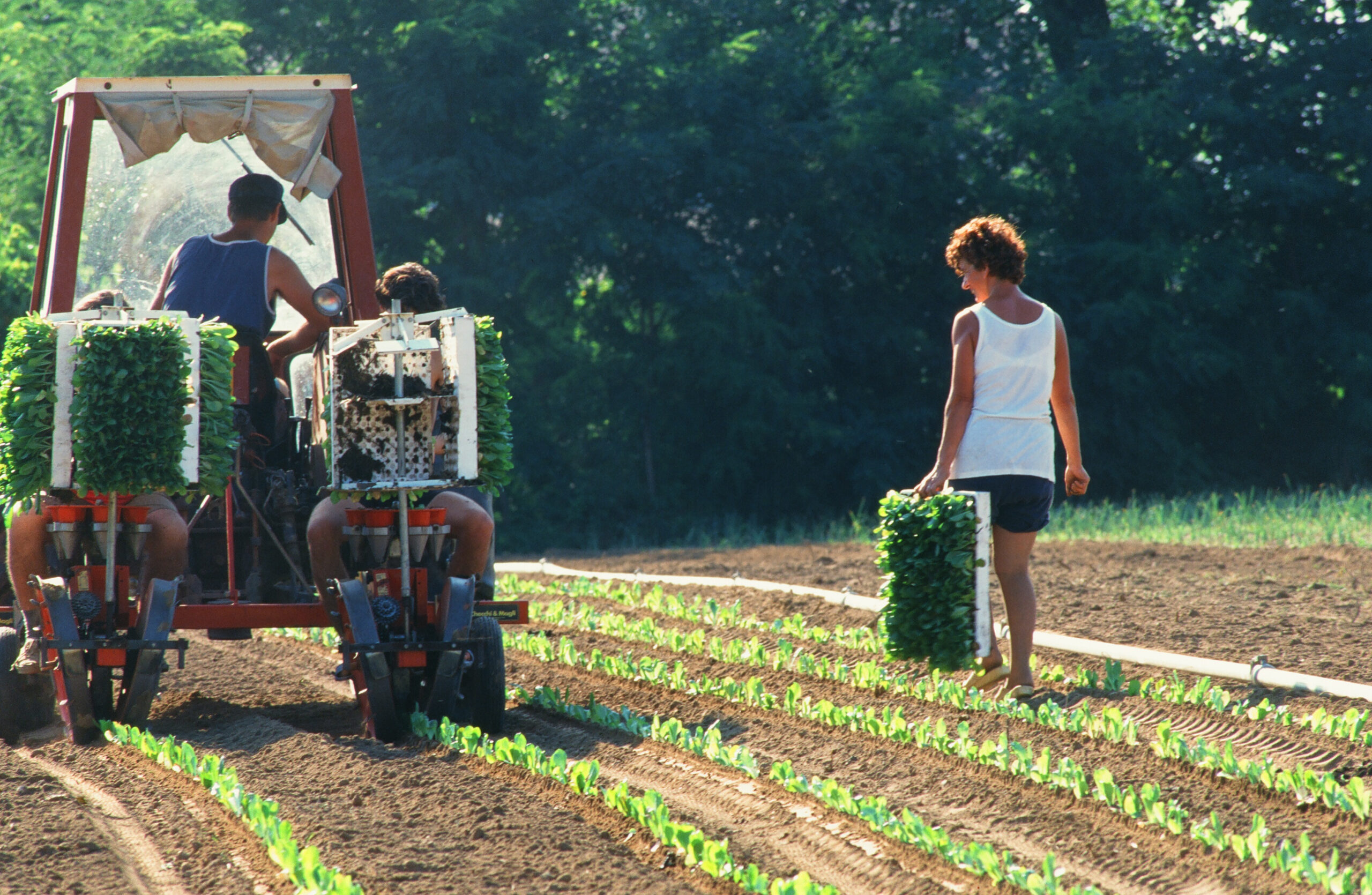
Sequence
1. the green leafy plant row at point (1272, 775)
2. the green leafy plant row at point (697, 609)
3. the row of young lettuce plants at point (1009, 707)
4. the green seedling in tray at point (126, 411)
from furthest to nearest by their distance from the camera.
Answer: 1. the green leafy plant row at point (697, 609)
2. the green seedling in tray at point (126, 411)
3. the row of young lettuce plants at point (1009, 707)
4. the green leafy plant row at point (1272, 775)

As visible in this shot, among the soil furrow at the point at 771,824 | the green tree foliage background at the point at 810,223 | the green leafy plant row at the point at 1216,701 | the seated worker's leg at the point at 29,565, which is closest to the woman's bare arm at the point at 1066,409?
the green leafy plant row at the point at 1216,701

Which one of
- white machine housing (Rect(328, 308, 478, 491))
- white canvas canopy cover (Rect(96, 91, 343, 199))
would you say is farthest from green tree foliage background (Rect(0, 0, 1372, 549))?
white machine housing (Rect(328, 308, 478, 491))

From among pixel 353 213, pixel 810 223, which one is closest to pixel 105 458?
pixel 353 213

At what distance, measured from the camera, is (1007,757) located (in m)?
4.40

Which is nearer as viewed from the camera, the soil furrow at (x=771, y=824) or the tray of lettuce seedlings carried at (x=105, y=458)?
the soil furrow at (x=771, y=824)

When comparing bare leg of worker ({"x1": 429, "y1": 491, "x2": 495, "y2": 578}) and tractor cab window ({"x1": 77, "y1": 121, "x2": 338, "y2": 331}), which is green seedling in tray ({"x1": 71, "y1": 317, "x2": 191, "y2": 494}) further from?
tractor cab window ({"x1": 77, "y1": 121, "x2": 338, "y2": 331})

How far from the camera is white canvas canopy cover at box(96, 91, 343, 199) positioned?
6.18 m

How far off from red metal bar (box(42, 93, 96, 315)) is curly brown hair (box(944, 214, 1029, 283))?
3.84 metres

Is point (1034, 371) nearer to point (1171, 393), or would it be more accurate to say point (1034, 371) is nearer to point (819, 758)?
point (819, 758)

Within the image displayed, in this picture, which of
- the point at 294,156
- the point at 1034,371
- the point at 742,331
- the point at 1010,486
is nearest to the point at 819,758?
the point at 1010,486

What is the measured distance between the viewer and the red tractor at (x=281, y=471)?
4953 millimetres

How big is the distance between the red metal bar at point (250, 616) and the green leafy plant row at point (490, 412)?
34.4 inches

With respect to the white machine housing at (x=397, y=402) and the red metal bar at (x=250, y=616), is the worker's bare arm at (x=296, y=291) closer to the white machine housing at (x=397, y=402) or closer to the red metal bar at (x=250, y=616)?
the white machine housing at (x=397, y=402)

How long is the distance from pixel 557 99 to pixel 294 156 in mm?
16697
